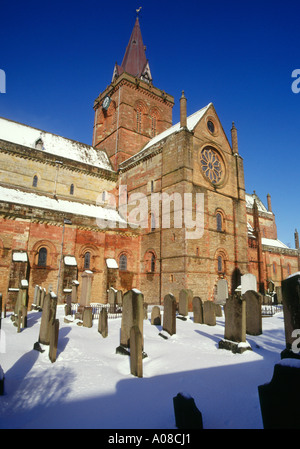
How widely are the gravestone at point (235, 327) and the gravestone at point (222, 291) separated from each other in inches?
450

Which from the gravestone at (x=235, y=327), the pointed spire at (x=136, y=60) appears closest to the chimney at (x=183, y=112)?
the pointed spire at (x=136, y=60)

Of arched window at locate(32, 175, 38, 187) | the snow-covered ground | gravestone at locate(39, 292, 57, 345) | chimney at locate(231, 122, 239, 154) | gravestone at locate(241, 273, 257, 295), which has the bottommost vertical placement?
the snow-covered ground

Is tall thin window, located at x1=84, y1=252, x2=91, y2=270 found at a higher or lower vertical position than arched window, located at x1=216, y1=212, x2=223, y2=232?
lower

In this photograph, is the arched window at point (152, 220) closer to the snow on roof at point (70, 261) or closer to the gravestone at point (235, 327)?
the snow on roof at point (70, 261)

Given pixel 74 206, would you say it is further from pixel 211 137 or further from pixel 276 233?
pixel 276 233

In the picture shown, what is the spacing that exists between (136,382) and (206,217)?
52.0 ft

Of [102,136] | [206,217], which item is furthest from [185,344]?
[102,136]

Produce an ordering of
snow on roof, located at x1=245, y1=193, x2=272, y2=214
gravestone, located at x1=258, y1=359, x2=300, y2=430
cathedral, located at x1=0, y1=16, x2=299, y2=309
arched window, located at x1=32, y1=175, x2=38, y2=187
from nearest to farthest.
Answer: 1. gravestone, located at x1=258, y1=359, x2=300, y2=430
2. cathedral, located at x1=0, y1=16, x2=299, y2=309
3. arched window, located at x1=32, y1=175, x2=38, y2=187
4. snow on roof, located at x1=245, y1=193, x2=272, y2=214

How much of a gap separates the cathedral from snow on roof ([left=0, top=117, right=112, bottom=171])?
109 mm

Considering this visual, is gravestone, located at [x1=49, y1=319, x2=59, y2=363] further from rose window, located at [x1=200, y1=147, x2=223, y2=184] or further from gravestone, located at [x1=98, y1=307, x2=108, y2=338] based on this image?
rose window, located at [x1=200, y1=147, x2=223, y2=184]

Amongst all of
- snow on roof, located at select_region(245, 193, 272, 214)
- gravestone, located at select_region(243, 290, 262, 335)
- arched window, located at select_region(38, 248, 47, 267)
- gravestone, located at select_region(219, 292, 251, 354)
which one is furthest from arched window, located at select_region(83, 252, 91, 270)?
snow on roof, located at select_region(245, 193, 272, 214)

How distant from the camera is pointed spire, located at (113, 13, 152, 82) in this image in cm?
3394

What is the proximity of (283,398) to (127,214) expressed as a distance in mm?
22667

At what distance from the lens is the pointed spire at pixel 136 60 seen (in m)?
33.9
